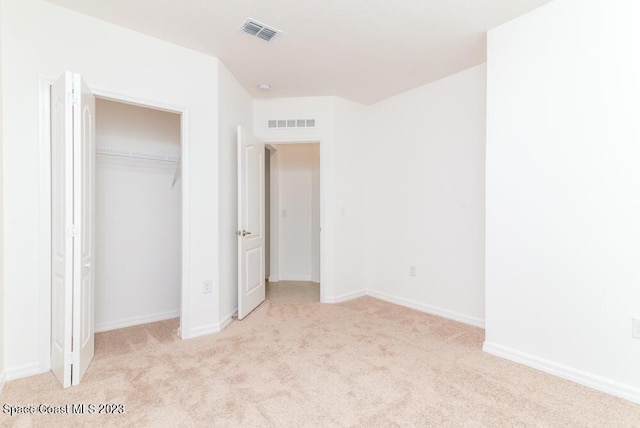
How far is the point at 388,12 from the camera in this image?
7.63 ft

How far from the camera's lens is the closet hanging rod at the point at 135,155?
3016mm

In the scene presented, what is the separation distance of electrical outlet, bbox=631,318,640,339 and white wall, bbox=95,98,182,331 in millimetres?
3864

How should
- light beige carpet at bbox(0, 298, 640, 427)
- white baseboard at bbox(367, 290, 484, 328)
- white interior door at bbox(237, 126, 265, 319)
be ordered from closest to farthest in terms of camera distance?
light beige carpet at bbox(0, 298, 640, 427)
white baseboard at bbox(367, 290, 484, 328)
white interior door at bbox(237, 126, 265, 319)

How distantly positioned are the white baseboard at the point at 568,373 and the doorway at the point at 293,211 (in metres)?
3.22

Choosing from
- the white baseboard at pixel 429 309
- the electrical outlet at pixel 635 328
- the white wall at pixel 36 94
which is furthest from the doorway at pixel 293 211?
the electrical outlet at pixel 635 328

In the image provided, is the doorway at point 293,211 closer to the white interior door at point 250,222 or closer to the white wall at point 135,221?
the white interior door at point 250,222

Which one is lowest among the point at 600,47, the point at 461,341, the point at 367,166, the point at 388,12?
the point at 461,341

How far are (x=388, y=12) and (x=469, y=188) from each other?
73.6 inches

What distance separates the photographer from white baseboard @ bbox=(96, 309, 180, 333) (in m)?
3.08

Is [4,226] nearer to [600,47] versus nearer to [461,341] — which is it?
[461,341]

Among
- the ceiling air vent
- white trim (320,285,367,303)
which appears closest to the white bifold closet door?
the ceiling air vent

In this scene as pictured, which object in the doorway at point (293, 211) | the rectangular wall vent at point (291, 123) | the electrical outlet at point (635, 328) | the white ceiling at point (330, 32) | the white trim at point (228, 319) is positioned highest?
the white ceiling at point (330, 32)

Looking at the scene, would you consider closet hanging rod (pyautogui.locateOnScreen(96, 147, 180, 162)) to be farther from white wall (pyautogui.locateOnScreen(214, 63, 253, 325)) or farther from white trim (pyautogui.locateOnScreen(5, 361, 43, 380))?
white trim (pyautogui.locateOnScreen(5, 361, 43, 380))

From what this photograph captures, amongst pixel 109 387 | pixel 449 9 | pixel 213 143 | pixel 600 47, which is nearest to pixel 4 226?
pixel 109 387
